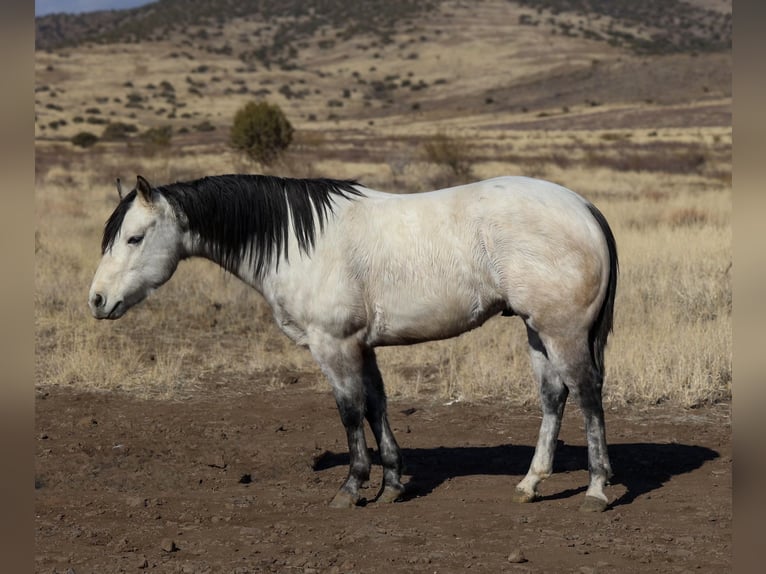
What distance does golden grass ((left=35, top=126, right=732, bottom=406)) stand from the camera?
28.0 feet

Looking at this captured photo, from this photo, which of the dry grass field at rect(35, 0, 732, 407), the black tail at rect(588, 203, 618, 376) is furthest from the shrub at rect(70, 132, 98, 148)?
the black tail at rect(588, 203, 618, 376)

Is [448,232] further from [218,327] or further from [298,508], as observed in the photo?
[218,327]

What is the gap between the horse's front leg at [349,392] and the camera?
5.55 meters

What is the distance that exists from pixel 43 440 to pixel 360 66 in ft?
390

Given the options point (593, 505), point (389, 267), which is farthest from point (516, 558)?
point (389, 267)

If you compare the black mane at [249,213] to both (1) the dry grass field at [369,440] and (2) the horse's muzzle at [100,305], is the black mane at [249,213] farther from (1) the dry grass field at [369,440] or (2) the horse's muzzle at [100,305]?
(1) the dry grass field at [369,440]

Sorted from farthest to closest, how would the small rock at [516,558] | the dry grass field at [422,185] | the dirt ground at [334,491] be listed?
1. the dry grass field at [422,185]
2. the dirt ground at [334,491]
3. the small rock at [516,558]

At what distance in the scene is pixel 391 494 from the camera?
5.92 m

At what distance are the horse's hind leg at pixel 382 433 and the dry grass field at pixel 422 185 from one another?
2.45 meters

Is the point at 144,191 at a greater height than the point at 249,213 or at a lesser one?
greater

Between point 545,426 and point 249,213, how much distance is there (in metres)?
2.31

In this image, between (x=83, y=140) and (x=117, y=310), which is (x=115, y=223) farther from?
(x=83, y=140)

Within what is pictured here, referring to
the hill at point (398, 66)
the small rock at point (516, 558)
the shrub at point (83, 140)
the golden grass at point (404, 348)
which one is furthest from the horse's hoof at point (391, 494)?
the hill at point (398, 66)
